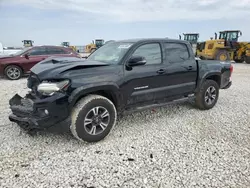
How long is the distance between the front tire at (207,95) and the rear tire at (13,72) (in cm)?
771

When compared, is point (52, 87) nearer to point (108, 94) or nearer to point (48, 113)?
point (48, 113)

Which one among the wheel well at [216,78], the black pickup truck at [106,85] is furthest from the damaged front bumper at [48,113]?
the wheel well at [216,78]

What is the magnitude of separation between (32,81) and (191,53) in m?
3.41

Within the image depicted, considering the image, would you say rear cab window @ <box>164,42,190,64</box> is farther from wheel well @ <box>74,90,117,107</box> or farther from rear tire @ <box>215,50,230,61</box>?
rear tire @ <box>215,50,230,61</box>

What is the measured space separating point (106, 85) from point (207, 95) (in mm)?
2891

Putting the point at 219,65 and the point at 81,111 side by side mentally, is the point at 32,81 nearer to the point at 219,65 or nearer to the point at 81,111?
the point at 81,111

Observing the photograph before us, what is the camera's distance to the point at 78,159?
306 centimetres

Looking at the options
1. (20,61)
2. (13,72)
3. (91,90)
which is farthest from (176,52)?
(13,72)

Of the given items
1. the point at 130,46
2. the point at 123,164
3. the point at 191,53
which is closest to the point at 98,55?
the point at 130,46

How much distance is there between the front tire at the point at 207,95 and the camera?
16.8ft

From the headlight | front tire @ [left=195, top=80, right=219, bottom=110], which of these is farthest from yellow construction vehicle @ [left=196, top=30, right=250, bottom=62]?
the headlight

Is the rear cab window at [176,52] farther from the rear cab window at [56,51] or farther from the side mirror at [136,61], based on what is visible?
the rear cab window at [56,51]

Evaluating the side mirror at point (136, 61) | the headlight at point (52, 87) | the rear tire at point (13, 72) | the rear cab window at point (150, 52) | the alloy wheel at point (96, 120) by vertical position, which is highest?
the rear cab window at point (150, 52)

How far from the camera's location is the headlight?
125 inches
